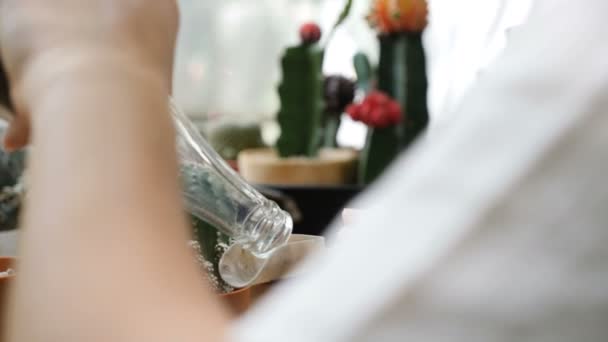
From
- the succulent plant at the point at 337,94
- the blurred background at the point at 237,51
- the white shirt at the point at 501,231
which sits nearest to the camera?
the white shirt at the point at 501,231

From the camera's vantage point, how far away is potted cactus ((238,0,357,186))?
4.84 feet

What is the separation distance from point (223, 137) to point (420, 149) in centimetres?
149

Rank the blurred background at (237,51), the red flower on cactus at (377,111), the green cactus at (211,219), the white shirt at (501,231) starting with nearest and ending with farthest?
the white shirt at (501,231), the green cactus at (211,219), the red flower on cactus at (377,111), the blurred background at (237,51)

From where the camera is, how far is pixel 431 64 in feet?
5.86

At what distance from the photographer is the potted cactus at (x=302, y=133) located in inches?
58.1

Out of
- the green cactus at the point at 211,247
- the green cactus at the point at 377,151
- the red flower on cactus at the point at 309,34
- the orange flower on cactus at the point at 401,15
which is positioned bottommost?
the green cactus at the point at 377,151

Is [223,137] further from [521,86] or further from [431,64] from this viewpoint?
[521,86]

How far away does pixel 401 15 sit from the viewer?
1.47 metres

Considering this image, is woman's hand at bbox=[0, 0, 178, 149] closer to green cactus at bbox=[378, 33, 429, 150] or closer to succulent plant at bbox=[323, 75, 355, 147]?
green cactus at bbox=[378, 33, 429, 150]

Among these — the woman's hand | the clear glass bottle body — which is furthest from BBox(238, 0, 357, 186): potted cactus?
the woman's hand

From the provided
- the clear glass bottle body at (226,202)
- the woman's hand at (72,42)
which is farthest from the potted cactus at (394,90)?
the woman's hand at (72,42)

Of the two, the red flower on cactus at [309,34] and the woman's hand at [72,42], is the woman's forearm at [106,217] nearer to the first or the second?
the woman's hand at [72,42]

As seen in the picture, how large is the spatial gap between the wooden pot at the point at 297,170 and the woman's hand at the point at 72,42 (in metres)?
1.26

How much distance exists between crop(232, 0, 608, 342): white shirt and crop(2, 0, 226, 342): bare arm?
0.02 m
